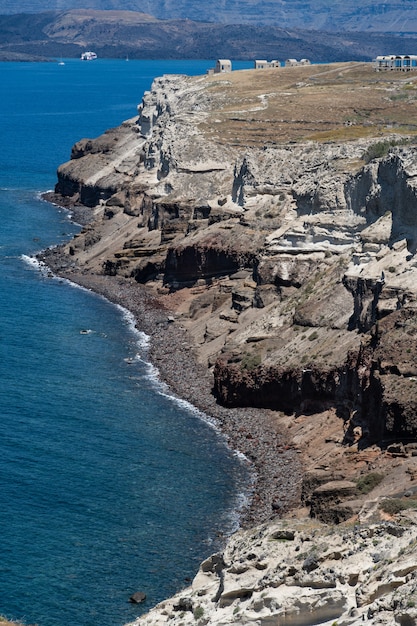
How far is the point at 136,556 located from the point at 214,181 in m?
58.6

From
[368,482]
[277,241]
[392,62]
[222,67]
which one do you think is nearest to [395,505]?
[368,482]

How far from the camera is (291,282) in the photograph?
7575cm

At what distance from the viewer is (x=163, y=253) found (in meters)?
98.9

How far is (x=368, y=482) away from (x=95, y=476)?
1462 cm

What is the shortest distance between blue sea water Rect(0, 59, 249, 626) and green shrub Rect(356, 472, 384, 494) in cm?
622

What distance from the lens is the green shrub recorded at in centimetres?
4647

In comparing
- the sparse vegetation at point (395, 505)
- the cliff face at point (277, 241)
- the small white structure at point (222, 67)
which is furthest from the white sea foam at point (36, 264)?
the small white structure at point (222, 67)

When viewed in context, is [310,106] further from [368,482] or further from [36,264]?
[368,482]

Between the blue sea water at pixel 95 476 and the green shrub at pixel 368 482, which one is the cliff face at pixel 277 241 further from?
the blue sea water at pixel 95 476

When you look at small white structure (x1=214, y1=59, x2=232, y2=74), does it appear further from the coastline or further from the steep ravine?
the coastline

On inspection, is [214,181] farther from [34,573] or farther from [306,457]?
[34,573]

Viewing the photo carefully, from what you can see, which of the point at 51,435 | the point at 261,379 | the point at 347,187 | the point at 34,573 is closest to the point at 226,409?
the point at 261,379

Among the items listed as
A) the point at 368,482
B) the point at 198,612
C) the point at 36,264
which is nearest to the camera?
the point at 198,612

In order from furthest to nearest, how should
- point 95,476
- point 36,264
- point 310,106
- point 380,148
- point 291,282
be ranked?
point 310,106 < point 36,264 < point 380,148 < point 291,282 < point 95,476
